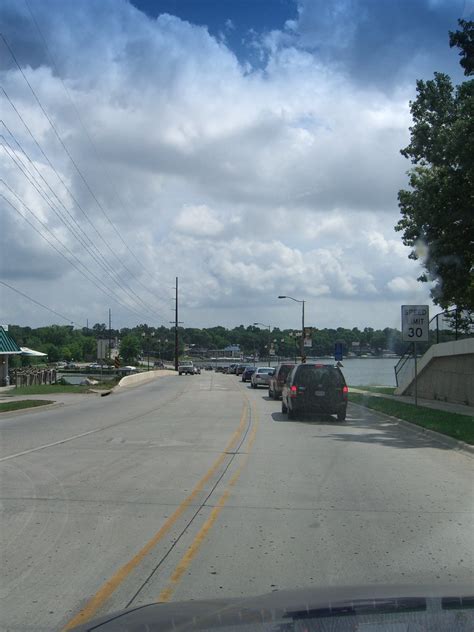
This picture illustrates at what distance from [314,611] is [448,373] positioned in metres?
25.2

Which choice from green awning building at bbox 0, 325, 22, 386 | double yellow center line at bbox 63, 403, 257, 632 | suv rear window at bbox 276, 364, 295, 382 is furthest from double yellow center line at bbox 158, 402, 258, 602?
green awning building at bbox 0, 325, 22, 386

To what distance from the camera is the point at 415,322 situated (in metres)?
21.4

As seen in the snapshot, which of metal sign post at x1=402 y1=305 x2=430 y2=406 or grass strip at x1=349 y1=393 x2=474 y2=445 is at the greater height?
metal sign post at x1=402 y1=305 x2=430 y2=406

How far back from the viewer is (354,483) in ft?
31.7

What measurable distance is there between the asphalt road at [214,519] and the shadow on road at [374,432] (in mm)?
241

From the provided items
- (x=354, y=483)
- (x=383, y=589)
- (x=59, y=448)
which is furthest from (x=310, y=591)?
(x=59, y=448)

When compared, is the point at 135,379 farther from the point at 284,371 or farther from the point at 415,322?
the point at 415,322

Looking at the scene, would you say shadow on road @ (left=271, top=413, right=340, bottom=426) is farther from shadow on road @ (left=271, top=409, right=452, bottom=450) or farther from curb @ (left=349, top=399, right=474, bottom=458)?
curb @ (left=349, top=399, right=474, bottom=458)

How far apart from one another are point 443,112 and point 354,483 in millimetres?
16230

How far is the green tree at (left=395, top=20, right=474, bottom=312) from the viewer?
19.2 meters

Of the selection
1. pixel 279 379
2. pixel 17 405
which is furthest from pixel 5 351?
pixel 279 379

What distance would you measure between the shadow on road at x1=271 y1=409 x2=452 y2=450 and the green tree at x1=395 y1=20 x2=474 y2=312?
238 inches

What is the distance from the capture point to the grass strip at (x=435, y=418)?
50.4 ft

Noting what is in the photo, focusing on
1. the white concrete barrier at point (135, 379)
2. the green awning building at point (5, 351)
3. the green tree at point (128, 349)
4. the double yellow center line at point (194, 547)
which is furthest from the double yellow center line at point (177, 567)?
the green tree at point (128, 349)
